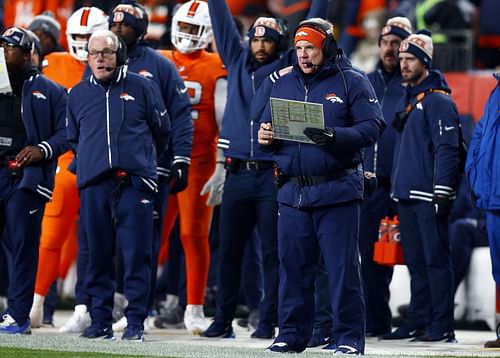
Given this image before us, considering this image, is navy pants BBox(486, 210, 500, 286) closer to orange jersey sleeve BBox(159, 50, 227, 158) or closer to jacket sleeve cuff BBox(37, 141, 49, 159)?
orange jersey sleeve BBox(159, 50, 227, 158)

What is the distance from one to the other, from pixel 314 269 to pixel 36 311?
3.05 meters

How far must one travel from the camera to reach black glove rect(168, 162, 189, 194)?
11586 mm

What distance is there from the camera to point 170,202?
41.8ft

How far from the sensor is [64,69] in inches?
Answer: 503

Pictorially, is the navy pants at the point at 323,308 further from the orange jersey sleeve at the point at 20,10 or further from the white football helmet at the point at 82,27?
the orange jersey sleeve at the point at 20,10

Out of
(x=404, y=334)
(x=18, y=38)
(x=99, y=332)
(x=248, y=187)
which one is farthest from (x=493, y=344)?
(x=18, y=38)

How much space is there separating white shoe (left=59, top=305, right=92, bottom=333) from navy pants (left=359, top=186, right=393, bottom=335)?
221 centimetres

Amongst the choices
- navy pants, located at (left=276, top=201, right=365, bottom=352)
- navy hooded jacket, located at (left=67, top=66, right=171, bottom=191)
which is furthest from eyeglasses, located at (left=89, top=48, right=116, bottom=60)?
navy pants, located at (left=276, top=201, right=365, bottom=352)

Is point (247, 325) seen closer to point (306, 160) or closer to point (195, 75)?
point (195, 75)

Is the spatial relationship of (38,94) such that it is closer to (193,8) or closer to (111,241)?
(111,241)

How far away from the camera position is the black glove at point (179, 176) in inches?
456

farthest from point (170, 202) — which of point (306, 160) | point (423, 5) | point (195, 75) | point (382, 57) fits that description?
point (423, 5)


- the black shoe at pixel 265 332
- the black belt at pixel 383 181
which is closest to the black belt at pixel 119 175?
the black shoe at pixel 265 332

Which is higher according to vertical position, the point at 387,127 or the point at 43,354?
the point at 387,127
